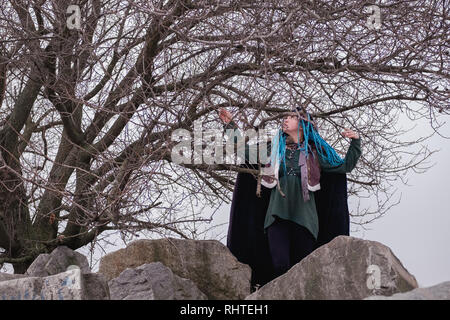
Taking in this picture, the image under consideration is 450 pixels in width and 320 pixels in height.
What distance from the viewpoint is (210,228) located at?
28.0 ft

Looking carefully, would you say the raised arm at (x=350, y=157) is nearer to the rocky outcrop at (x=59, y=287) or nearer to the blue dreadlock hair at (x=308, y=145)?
the blue dreadlock hair at (x=308, y=145)

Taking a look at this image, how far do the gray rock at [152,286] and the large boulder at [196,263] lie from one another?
45 centimetres

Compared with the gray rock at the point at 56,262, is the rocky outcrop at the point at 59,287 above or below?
below

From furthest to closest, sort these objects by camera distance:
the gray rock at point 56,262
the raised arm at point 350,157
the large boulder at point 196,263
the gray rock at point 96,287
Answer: the gray rock at point 56,262
the large boulder at point 196,263
the raised arm at point 350,157
the gray rock at point 96,287

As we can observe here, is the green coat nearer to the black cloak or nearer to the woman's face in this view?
the woman's face

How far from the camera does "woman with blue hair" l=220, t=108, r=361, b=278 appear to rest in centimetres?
Answer: 635

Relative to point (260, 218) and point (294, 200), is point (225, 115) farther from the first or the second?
point (260, 218)

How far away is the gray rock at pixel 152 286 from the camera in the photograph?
219 inches

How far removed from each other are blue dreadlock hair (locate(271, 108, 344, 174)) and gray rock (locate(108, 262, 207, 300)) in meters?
1.45

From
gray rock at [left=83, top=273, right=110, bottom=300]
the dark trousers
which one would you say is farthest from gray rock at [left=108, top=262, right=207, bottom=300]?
the dark trousers

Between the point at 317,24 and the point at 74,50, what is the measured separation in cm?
281

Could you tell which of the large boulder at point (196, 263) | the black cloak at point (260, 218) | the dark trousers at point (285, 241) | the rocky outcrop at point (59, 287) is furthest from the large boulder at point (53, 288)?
the black cloak at point (260, 218)
